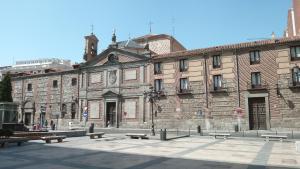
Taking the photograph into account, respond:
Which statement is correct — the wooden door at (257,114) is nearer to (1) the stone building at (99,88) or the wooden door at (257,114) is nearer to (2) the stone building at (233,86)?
(2) the stone building at (233,86)

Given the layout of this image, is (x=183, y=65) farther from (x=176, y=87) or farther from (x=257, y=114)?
(x=257, y=114)

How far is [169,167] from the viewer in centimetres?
909

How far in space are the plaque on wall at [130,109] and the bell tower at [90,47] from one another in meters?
10.6

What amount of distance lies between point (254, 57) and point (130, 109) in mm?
16075

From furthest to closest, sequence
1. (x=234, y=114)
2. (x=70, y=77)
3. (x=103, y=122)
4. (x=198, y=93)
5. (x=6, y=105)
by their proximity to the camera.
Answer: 1. (x=70, y=77)
2. (x=103, y=122)
3. (x=198, y=93)
4. (x=234, y=114)
5. (x=6, y=105)

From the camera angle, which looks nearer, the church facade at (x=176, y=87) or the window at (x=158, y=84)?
the church facade at (x=176, y=87)

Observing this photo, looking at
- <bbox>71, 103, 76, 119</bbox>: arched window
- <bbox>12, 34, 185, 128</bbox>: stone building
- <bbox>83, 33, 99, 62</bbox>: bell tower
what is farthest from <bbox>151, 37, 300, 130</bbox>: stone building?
<bbox>71, 103, 76, 119</bbox>: arched window

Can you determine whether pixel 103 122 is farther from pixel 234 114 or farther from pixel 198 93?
pixel 234 114

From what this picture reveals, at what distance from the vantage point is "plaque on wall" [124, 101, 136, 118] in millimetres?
34969

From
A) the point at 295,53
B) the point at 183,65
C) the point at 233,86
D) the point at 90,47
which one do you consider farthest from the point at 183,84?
the point at 90,47

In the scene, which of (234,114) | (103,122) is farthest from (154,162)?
(103,122)

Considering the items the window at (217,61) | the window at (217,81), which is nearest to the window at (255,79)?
the window at (217,81)

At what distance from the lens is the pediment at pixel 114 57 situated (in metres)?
36.2

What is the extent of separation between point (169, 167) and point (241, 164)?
8.49 ft
